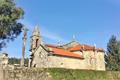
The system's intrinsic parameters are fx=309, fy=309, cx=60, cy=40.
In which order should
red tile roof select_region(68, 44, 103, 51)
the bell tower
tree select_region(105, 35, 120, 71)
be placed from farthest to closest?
tree select_region(105, 35, 120, 71), red tile roof select_region(68, 44, 103, 51), the bell tower

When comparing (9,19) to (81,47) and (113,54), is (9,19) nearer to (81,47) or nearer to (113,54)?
(81,47)

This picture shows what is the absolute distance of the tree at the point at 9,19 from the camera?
162 ft

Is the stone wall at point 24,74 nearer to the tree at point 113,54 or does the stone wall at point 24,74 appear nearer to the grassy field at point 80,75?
the grassy field at point 80,75

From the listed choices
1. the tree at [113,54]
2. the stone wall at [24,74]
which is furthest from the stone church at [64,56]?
the stone wall at [24,74]

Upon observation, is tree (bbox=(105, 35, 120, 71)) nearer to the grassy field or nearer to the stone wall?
the grassy field

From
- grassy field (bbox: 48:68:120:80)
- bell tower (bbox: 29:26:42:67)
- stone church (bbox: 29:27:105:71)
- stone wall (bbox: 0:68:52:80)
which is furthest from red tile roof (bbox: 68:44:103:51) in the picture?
stone wall (bbox: 0:68:52:80)

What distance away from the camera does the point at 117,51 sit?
82500 mm

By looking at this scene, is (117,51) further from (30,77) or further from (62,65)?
(30,77)

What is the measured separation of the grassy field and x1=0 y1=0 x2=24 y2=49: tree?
12232mm

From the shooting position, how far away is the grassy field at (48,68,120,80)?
42.2 m

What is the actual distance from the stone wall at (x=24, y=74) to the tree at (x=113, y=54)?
1522 inches

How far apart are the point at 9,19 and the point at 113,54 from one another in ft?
131

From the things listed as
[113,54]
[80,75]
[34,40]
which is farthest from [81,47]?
[80,75]

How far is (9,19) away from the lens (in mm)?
49781
